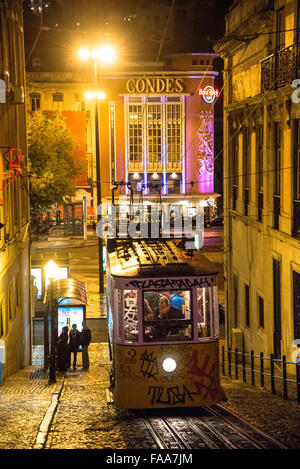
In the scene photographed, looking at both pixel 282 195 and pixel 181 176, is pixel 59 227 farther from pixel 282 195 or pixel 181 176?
pixel 282 195

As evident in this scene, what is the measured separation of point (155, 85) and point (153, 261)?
55503mm

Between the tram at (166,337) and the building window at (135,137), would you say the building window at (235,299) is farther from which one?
the building window at (135,137)

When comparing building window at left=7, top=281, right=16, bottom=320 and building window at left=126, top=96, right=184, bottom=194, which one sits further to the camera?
building window at left=126, top=96, right=184, bottom=194

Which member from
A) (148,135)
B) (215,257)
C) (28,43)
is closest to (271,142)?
(215,257)

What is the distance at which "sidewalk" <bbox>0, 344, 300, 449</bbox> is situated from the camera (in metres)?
9.95

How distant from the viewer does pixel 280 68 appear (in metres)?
17.2

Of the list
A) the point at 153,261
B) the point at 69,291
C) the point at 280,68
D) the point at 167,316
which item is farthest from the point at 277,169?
the point at 167,316

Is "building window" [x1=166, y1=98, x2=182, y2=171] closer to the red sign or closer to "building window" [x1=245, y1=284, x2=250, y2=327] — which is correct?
the red sign

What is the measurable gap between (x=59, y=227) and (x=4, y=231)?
43.8 m

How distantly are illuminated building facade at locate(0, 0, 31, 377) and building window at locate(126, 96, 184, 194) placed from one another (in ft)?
135

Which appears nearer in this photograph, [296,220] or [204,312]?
[204,312]

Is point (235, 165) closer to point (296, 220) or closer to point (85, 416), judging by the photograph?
point (296, 220)

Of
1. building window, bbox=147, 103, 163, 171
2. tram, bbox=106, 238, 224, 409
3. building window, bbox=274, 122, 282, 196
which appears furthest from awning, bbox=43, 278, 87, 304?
building window, bbox=147, 103, 163, 171

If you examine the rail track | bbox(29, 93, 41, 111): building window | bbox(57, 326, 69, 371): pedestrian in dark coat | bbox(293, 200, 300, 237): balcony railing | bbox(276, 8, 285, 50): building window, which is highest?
bbox(29, 93, 41, 111): building window
